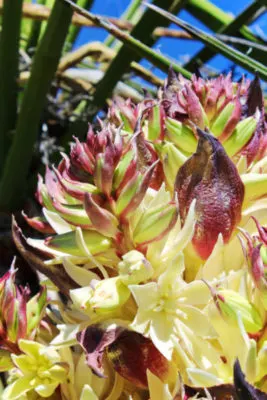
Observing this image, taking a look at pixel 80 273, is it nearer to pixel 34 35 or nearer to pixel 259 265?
pixel 259 265

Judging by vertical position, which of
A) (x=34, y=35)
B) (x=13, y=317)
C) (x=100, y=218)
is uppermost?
(x=100, y=218)

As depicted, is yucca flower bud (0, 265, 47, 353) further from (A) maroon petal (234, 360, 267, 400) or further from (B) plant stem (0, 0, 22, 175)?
(B) plant stem (0, 0, 22, 175)

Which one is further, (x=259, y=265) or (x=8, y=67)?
(x=8, y=67)

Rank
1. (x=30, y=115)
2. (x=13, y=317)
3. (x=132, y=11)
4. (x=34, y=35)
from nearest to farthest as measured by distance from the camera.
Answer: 1. (x=13, y=317)
2. (x=30, y=115)
3. (x=34, y=35)
4. (x=132, y=11)

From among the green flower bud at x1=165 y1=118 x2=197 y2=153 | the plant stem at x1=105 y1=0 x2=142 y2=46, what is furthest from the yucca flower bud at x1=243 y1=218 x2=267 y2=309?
the plant stem at x1=105 y1=0 x2=142 y2=46

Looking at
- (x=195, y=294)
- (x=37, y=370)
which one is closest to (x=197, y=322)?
(x=195, y=294)

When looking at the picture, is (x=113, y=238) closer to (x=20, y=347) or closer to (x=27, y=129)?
(x=20, y=347)

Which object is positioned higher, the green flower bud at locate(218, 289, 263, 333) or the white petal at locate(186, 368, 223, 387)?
the green flower bud at locate(218, 289, 263, 333)
